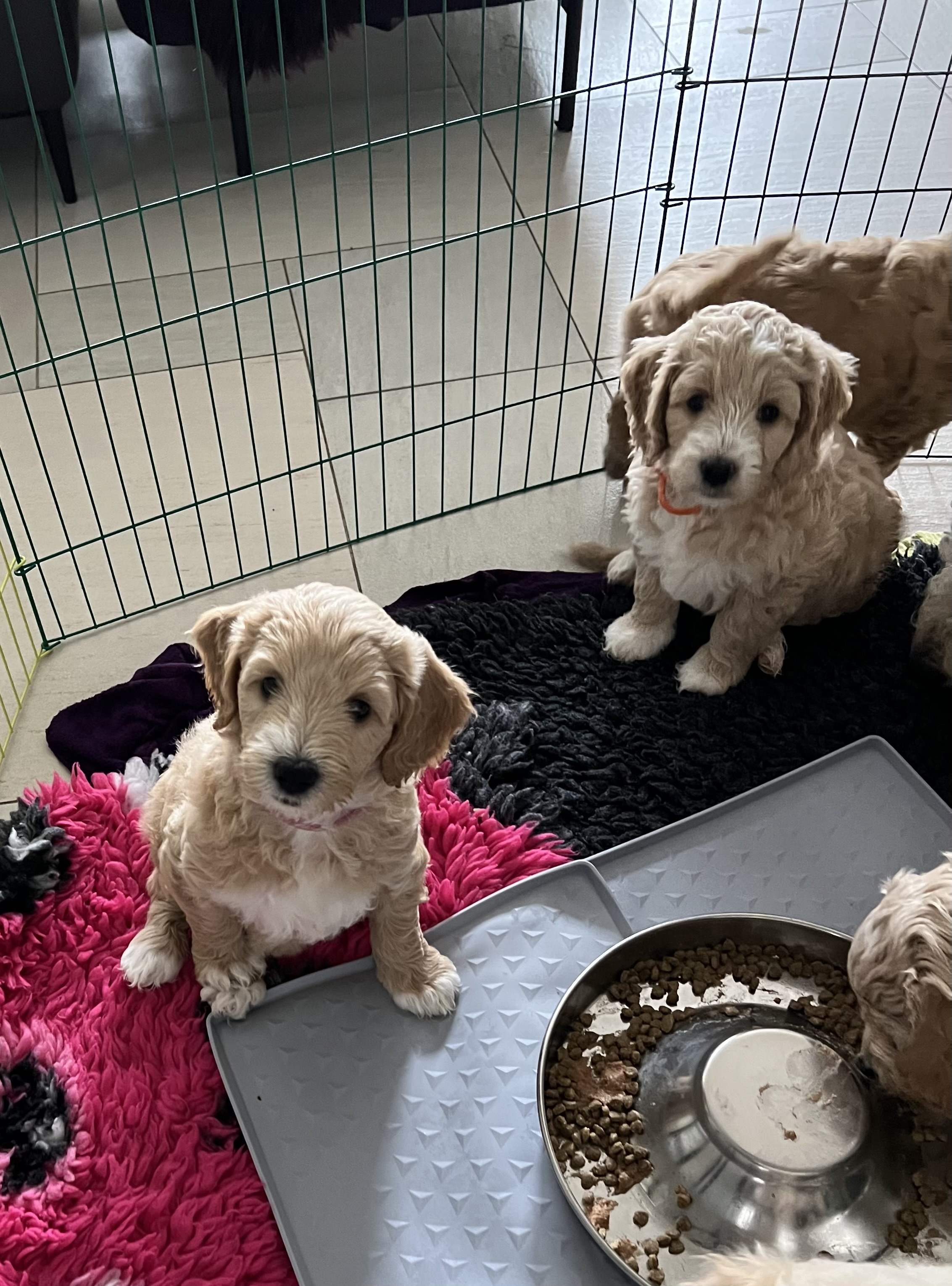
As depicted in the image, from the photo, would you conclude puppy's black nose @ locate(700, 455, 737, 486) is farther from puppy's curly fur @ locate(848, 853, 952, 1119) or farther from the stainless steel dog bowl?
the stainless steel dog bowl

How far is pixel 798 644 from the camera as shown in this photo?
2941mm

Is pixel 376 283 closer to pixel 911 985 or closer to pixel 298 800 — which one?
pixel 298 800

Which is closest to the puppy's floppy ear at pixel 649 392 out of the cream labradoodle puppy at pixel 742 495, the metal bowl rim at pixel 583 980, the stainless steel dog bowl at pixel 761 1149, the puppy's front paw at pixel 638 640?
the cream labradoodle puppy at pixel 742 495

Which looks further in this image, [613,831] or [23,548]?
[23,548]

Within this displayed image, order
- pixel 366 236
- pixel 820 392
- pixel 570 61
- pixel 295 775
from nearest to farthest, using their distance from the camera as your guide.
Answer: pixel 295 775 < pixel 820 392 < pixel 366 236 < pixel 570 61

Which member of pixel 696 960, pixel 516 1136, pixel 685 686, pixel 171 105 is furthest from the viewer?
pixel 171 105

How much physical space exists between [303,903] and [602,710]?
3.73ft

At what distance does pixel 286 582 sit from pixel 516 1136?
1563mm

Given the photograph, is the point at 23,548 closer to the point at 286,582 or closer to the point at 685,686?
the point at 286,582

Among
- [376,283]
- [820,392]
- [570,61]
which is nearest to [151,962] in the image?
[820,392]

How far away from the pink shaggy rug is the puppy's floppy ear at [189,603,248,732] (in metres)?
0.74

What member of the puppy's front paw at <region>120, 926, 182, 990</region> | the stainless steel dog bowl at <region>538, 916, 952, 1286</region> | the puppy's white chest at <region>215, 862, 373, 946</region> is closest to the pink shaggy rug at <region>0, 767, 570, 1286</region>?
the puppy's front paw at <region>120, 926, 182, 990</region>

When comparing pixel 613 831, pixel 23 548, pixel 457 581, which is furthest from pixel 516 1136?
pixel 23 548

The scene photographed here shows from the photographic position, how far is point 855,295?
268 centimetres
